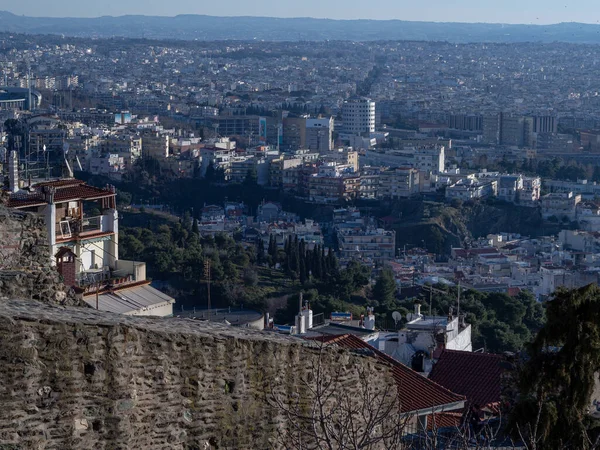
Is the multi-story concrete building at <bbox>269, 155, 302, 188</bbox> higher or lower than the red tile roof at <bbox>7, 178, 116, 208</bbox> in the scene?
lower

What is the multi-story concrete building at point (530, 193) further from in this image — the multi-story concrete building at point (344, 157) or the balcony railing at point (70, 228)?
the balcony railing at point (70, 228)

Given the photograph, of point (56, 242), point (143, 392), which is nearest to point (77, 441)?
point (143, 392)

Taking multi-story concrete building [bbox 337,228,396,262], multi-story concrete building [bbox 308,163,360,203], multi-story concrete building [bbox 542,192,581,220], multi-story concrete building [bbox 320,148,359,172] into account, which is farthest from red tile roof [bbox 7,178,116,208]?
multi-story concrete building [bbox 320,148,359,172]

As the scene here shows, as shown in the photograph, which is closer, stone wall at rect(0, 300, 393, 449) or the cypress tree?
stone wall at rect(0, 300, 393, 449)

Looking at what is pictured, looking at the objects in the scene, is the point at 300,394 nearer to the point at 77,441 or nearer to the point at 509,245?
the point at 77,441

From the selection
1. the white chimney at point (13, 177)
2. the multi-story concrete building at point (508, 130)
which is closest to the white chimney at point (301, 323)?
the white chimney at point (13, 177)

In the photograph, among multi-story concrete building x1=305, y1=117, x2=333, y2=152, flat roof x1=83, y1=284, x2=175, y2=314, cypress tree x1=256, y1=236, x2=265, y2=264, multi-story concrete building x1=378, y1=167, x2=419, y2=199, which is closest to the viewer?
flat roof x1=83, y1=284, x2=175, y2=314

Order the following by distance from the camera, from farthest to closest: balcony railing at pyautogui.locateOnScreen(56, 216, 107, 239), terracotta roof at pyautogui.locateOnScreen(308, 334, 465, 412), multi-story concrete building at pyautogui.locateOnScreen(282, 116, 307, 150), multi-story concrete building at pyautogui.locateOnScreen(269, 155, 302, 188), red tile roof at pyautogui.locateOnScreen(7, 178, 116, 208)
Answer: multi-story concrete building at pyautogui.locateOnScreen(282, 116, 307, 150) → multi-story concrete building at pyautogui.locateOnScreen(269, 155, 302, 188) → balcony railing at pyautogui.locateOnScreen(56, 216, 107, 239) → red tile roof at pyautogui.locateOnScreen(7, 178, 116, 208) → terracotta roof at pyautogui.locateOnScreen(308, 334, 465, 412)

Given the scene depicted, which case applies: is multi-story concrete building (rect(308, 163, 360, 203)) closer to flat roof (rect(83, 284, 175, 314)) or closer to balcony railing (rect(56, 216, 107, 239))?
flat roof (rect(83, 284, 175, 314))
